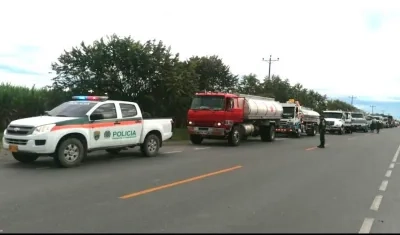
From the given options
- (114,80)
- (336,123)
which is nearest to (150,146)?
(114,80)

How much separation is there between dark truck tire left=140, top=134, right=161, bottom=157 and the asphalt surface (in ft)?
3.19

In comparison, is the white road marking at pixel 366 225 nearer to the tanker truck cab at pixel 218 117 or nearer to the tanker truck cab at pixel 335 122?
the tanker truck cab at pixel 218 117

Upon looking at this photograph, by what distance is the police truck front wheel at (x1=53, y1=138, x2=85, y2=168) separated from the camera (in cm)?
1194

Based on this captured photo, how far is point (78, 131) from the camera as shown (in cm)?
1232

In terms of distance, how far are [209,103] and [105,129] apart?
9320mm

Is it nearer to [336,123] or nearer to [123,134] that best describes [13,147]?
[123,134]

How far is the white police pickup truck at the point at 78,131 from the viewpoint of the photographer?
11734mm

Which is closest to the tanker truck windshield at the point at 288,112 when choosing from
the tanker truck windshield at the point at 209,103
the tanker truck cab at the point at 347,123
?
the tanker truck windshield at the point at 209,103

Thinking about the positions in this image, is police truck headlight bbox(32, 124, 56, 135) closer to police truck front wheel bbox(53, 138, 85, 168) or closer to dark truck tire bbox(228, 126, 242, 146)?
police truck front wheel bbox(53, 138, 85, 168)

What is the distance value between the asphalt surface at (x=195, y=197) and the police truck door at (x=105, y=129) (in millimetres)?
616

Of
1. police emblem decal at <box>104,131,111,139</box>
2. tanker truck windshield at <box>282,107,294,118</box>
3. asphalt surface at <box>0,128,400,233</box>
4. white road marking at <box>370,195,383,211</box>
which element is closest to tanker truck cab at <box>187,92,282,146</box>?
asphalt surface at <box>0,128,400,233</box>

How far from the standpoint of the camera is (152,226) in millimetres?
6309

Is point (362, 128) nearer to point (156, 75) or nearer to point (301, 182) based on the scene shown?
point (156, 75)

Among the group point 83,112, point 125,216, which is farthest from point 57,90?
point 125,216
